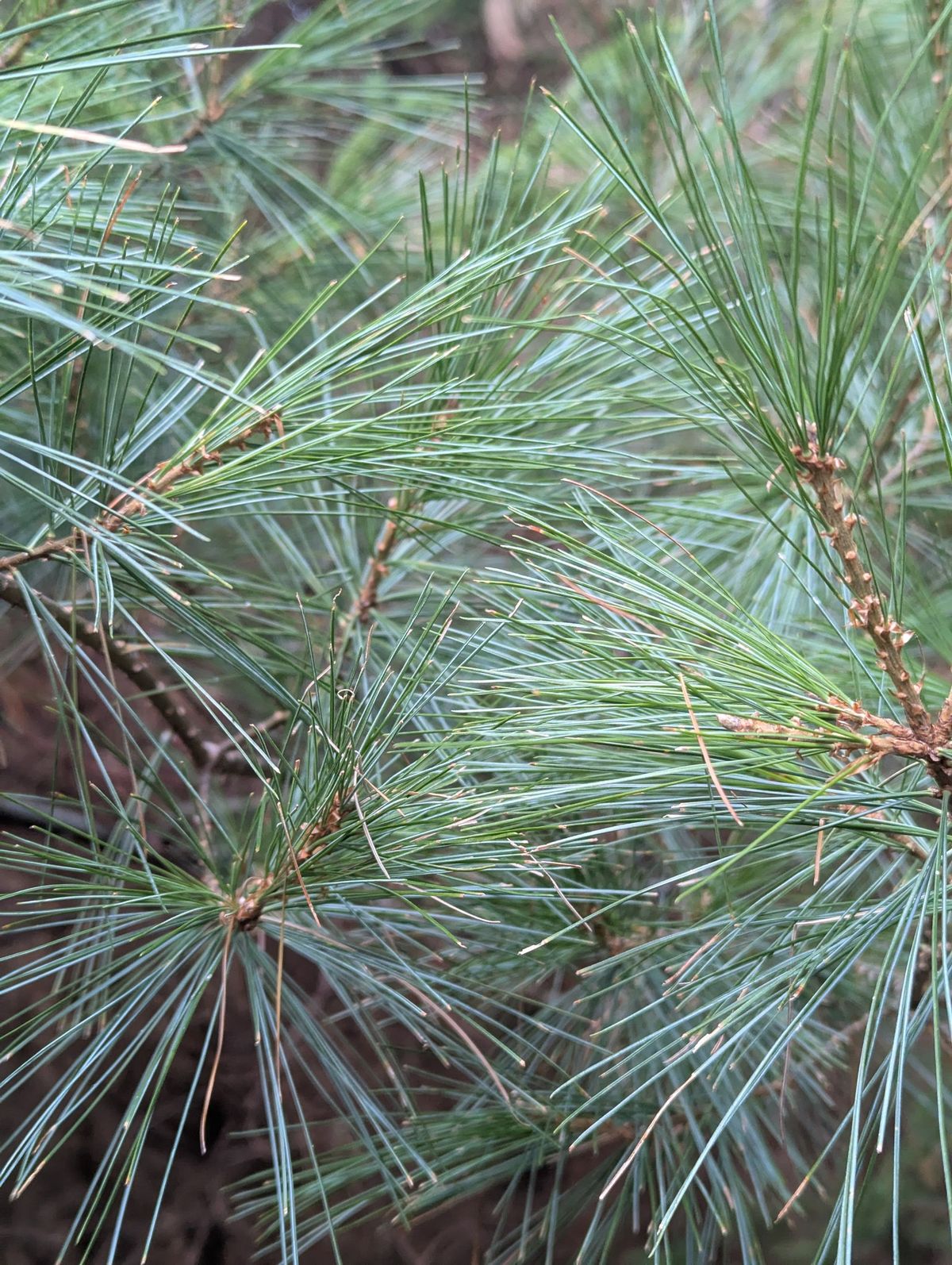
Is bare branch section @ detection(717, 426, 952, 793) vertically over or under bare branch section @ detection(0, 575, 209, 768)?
over

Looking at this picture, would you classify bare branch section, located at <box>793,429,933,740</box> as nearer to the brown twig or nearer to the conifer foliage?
the conifer foliage

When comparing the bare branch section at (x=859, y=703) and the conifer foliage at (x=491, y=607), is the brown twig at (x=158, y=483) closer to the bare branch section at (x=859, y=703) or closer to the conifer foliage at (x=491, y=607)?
the conifer foliage at (x=491, y=607)

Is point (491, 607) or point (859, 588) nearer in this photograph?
point (859, 588)

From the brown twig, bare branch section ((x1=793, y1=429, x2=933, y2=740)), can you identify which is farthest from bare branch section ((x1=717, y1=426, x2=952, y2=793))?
the brown twig

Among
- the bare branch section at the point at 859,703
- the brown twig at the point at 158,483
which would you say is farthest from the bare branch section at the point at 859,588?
the brown twig at the point at 158,483

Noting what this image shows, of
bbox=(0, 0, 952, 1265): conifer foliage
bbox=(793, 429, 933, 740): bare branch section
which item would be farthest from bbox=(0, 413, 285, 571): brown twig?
bbox=(793, 429, 933, 740): bare branch section

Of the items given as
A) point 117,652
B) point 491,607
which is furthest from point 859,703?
point 117,652

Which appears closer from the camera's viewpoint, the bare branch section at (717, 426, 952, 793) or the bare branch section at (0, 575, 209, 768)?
the bare branch section at (717, 426, 952, 793)

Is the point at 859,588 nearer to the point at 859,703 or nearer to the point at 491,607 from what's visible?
the point at 859,703
